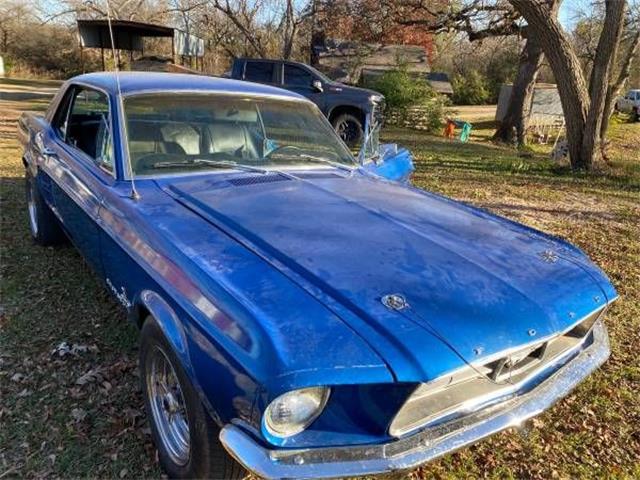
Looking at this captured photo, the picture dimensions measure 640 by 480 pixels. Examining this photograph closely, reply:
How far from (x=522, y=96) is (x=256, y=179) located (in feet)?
51.4

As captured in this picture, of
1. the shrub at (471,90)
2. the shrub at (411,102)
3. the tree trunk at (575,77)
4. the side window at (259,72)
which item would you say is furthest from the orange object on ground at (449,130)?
the shrub at (471,90)

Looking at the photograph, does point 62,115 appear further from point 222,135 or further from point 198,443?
point 198,443

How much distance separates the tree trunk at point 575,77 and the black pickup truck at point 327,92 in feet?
11.6

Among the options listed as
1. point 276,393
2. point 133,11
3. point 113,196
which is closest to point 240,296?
point 276,393

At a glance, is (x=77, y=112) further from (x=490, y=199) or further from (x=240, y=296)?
(x=490, y=199)

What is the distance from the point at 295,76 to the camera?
13.3 m

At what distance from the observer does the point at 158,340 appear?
228 centimetres

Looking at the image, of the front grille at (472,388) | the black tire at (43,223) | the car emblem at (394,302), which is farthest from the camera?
the black tire at (43,223)

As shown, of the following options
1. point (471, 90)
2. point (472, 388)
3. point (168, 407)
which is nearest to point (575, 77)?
point (472, 388)

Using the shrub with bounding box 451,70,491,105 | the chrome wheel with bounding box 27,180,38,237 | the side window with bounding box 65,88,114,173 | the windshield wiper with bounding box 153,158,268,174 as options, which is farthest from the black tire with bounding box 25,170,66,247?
the shrub with bounding box 451,70,491,105

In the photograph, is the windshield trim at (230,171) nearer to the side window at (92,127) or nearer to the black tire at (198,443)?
the side window at (92,127)

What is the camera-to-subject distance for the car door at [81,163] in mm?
3172

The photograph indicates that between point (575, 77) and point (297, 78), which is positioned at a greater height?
point (575, 77)

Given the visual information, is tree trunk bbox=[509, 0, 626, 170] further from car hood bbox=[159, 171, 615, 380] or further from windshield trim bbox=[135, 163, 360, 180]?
car hood bbox=[159, 171, 615, 380]
